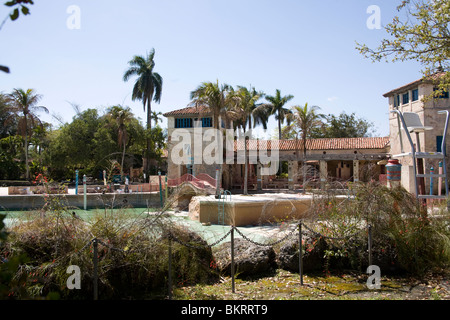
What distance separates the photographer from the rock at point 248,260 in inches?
276

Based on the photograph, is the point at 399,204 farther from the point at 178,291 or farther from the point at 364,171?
the point at 178,291

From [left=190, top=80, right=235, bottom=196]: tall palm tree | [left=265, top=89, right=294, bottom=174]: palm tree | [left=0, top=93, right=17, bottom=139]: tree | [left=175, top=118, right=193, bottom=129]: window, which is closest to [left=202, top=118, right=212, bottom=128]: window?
[left=175, top=118, right=193, bottom=129]: window

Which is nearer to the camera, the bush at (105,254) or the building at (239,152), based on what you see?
the bush at (105,254)

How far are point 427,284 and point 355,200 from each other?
6.82ft

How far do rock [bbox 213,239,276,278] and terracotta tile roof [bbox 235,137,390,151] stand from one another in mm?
29226

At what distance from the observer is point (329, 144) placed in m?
37.7

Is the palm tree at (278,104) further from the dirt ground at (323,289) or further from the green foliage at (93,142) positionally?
the dirt ground at (323,289)

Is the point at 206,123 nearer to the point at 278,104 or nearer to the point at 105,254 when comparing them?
the point at 278,104

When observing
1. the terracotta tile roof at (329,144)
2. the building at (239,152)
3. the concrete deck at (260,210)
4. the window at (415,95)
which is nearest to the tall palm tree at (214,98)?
the building at (239,152)

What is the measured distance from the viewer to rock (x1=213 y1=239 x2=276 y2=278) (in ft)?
23.0

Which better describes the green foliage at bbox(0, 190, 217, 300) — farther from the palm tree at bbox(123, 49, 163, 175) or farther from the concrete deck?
the palm tree at bbox(123, 49, 163, 175)

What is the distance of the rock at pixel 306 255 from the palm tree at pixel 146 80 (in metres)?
36.5

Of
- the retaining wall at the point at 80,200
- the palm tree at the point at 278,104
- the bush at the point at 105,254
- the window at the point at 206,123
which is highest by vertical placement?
the palm tree at the point at 278,104
